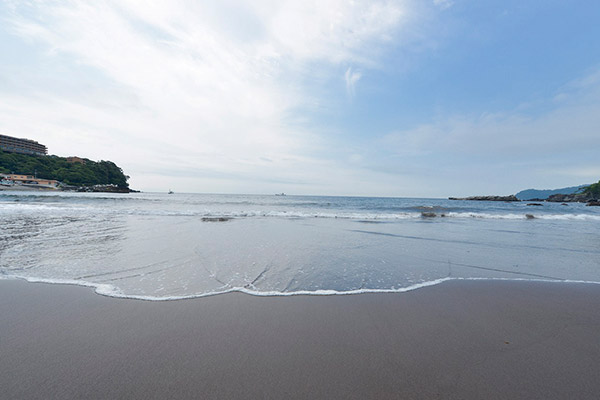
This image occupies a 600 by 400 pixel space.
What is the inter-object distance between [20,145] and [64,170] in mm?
60630

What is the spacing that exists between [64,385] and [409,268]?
610 centimetres

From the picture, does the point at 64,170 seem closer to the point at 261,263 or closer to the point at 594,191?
the point at 261,263

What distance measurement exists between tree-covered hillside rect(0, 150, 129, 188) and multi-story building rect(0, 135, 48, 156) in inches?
898

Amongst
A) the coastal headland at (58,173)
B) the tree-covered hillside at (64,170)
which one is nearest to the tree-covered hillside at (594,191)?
the coastal headland at (58,173)

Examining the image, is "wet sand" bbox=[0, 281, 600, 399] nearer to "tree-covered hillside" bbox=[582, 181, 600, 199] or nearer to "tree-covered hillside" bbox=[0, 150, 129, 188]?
"tree-covered hillside" bbox=[0, 150, 129, 188]

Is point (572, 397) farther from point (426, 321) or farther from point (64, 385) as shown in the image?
point (64, 385)

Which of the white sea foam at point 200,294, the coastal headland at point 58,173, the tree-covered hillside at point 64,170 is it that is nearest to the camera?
the white sea foam at point 200,294

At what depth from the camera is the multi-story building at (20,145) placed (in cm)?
11066

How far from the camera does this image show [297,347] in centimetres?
265

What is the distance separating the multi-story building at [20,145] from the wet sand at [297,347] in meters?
163

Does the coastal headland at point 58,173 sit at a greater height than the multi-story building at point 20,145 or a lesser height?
lesser

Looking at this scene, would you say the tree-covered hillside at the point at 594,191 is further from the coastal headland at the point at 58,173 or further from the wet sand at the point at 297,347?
the coastal headland at the point at 58,173

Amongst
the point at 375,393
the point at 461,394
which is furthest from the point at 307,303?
the point at 461,394

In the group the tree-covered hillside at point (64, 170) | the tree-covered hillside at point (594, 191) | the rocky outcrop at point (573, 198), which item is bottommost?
the rocky outcrop at point (573, 198)
